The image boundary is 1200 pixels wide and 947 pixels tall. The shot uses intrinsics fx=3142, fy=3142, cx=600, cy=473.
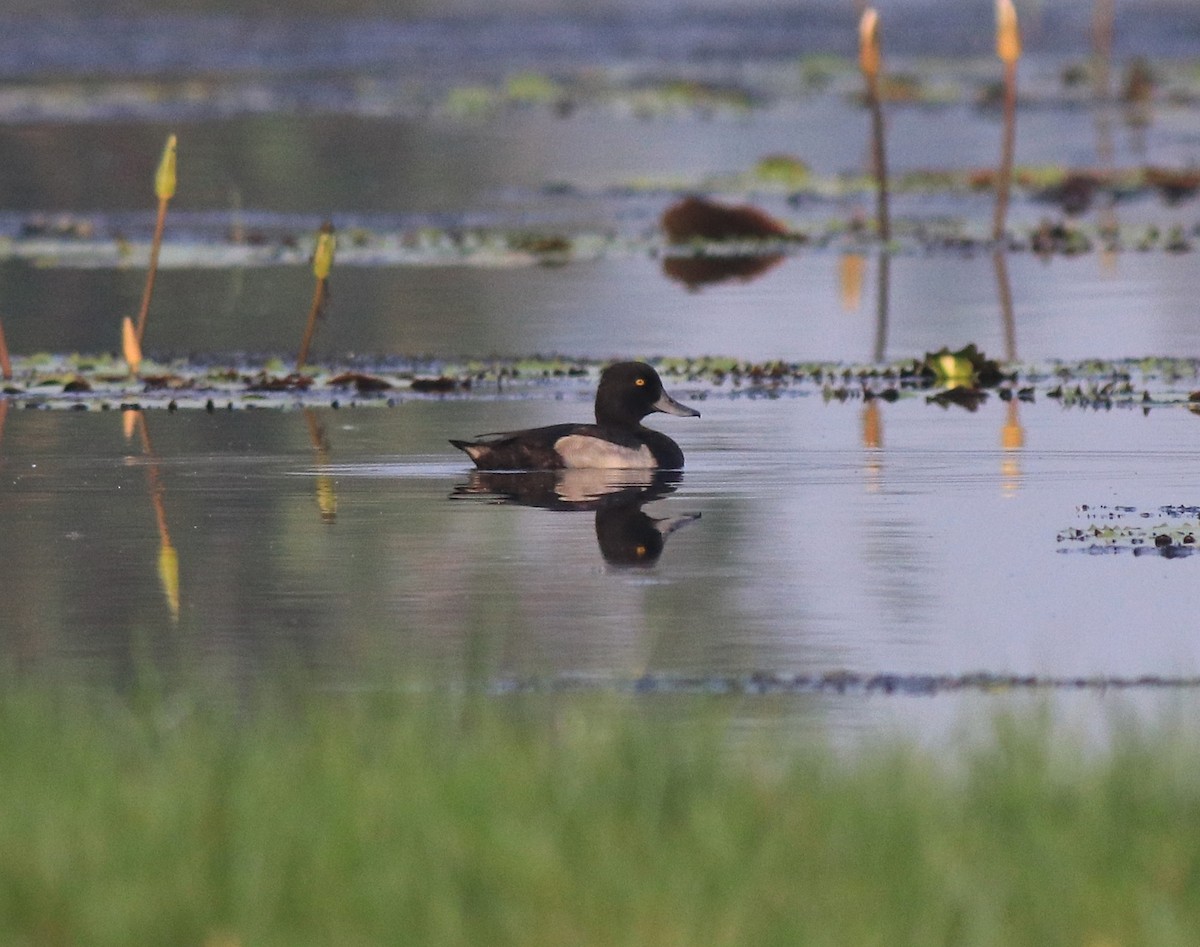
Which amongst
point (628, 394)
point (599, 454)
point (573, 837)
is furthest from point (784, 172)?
point (573, 837)

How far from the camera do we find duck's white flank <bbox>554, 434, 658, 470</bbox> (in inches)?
544

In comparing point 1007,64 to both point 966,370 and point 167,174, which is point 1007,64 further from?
point 167,174

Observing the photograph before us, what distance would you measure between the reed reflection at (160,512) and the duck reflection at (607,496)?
4.14ft

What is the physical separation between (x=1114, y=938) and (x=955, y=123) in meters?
41.1

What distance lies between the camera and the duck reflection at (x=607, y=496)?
11.8 m

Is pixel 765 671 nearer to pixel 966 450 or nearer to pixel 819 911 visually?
pixel 819 911

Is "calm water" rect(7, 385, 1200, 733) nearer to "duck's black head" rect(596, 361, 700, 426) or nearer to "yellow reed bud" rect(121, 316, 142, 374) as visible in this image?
"duck's black head" rect(596, 361, 700, 426)

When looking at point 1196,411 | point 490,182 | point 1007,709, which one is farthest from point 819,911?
point 490,182

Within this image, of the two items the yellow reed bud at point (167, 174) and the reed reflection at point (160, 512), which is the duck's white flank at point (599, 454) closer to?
the reed reflection at point (160, 512)

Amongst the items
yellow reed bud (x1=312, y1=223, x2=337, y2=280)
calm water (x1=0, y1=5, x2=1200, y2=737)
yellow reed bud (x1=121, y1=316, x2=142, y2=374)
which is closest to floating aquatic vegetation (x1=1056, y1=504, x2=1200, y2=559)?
calm water (x1=0, y1=5, x2=1200, y2=737)

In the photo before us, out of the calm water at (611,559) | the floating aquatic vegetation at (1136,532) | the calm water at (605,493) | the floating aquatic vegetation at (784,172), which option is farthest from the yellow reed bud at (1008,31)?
the floating aquatic vegetation at (1136,532)

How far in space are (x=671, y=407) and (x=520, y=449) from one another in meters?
1.01

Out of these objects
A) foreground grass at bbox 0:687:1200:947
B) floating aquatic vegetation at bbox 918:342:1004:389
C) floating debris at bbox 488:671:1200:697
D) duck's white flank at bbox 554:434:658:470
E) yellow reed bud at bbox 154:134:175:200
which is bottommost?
foreground grass at bbox 0:687:1200:947

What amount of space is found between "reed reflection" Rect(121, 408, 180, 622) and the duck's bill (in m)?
2.30
